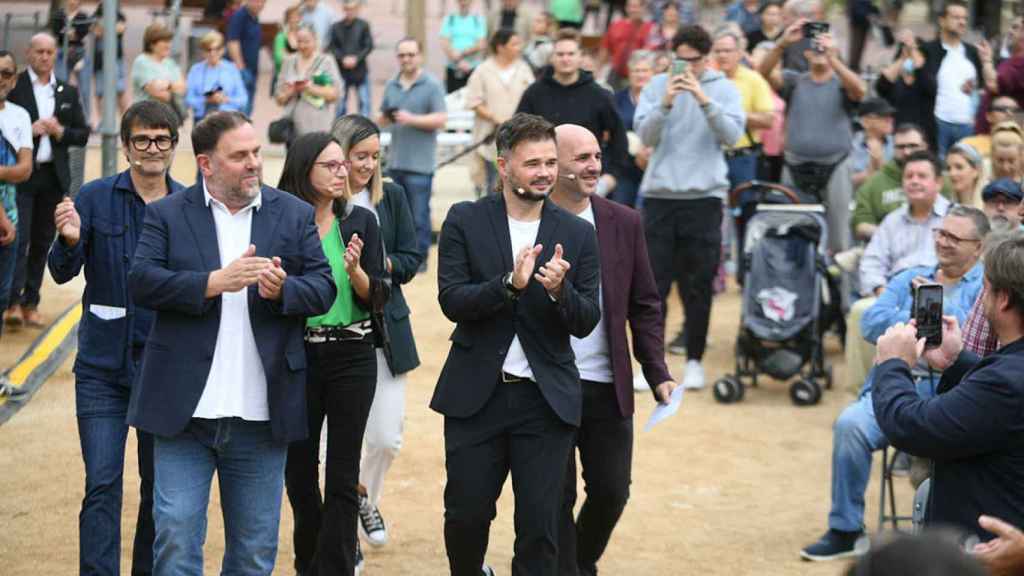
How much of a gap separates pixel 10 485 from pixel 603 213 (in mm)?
3813

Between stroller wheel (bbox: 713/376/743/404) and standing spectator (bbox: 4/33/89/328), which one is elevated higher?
standing spectator (bbox: 4/33/89/328)

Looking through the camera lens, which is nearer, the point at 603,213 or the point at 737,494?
the point at 603,213

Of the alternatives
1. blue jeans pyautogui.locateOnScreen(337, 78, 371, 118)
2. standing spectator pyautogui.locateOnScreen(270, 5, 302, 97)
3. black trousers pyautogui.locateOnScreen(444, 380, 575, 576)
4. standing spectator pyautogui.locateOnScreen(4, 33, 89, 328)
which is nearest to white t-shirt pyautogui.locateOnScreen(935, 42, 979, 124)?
blue jeans pyautogui.locateOnScreen(337, 78, 371, 118)

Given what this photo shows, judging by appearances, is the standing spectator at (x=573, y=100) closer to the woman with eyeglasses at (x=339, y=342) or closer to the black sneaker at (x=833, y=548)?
the black sneaker at (x=833, y=548)

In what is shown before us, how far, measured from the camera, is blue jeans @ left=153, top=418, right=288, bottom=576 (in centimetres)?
544

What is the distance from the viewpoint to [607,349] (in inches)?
257

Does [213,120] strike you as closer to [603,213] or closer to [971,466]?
[603,213]

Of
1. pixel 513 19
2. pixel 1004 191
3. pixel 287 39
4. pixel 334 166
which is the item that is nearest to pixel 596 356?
pixel 334 166

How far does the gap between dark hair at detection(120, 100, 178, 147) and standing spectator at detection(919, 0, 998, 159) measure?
9.53 meters

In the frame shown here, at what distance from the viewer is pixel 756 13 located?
18828 millimetres

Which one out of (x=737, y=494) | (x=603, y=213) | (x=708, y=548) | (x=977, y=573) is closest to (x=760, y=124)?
(x=737, y=494)

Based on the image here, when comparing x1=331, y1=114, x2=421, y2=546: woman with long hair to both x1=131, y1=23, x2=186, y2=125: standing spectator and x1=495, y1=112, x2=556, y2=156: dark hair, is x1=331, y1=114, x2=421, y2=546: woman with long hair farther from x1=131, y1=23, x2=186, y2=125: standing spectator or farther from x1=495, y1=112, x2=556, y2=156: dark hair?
x1=131, y1=23, x2=186, y2=125: standing spectator

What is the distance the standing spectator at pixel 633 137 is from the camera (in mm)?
13195

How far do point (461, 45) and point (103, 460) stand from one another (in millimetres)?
13542
